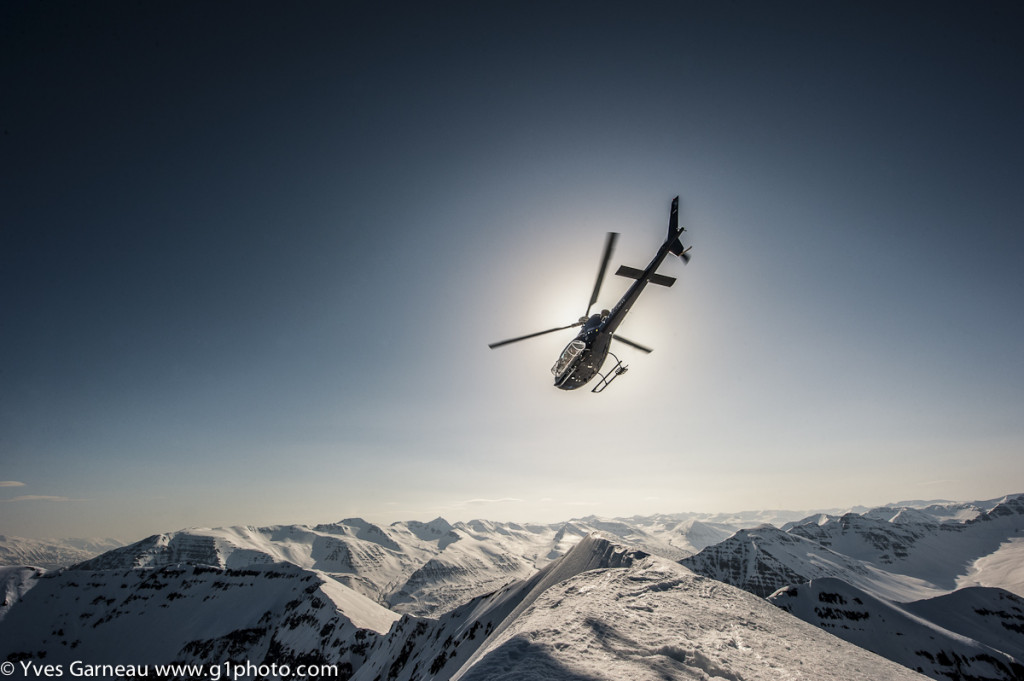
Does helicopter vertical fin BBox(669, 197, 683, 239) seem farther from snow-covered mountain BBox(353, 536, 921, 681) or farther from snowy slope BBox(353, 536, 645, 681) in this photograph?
snowy slope BBox(353, 536, 645, 681)

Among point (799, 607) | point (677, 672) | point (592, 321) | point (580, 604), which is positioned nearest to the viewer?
point (677, 672)

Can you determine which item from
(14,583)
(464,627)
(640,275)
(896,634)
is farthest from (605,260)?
(14,583)

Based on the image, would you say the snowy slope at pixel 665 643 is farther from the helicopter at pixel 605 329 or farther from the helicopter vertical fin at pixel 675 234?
the helicopter vertical fin at pixel 675 234

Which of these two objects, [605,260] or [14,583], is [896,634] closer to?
[605,260]

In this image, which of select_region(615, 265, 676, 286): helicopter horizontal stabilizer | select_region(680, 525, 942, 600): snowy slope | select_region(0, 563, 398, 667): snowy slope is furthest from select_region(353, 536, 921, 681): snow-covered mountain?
select_region(680, 525, 942, 600): snowy slope

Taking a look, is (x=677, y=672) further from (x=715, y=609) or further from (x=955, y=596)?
(x=955, y=596)

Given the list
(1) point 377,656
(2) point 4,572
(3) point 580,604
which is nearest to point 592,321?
(3) point 580,604

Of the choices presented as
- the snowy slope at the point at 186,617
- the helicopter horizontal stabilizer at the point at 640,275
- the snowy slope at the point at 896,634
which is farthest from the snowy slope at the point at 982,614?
the snowy slope at the point at 186,617
